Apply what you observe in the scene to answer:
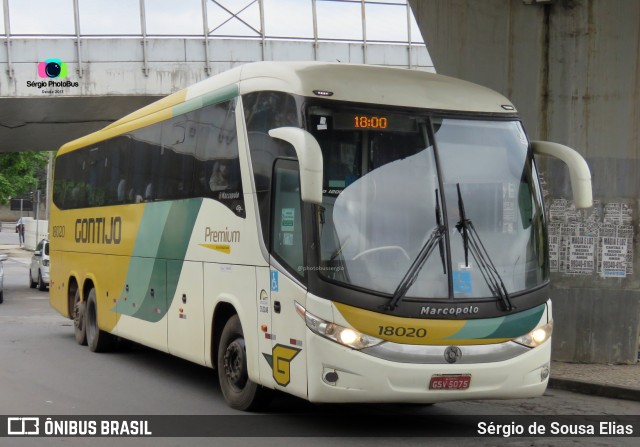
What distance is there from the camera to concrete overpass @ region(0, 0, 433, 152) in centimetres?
2586

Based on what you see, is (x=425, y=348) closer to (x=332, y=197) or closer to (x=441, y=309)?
(x=441, y=309)

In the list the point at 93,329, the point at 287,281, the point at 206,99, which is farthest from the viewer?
the point at 93,329

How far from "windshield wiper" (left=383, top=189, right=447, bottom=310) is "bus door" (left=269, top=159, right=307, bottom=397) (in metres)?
0.81

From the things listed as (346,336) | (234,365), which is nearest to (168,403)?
(234,365)

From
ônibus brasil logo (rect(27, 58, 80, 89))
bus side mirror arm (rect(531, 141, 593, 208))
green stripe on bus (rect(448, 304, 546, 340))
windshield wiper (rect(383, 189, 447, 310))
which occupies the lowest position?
green stripe on bus (rect(448, 304, 546, 340))

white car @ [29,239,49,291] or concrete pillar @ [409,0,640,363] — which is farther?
white car @ [29,239,49,291]

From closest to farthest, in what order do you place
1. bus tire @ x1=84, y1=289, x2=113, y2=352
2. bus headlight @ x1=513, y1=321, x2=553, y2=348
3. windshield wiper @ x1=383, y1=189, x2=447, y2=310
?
windshield wiper @ x1=383, y1=189, x2=447, y2=310
bus headlight @ x1=513, y1=321, x2=553, y2=348
bus tire @ x1=84, y1=289, x2=113, y2=352

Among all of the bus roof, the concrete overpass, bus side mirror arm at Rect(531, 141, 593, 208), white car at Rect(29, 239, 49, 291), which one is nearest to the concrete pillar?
bus side mirror arm at Rect(531, 141, 593, 208)

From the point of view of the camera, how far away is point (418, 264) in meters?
8.68

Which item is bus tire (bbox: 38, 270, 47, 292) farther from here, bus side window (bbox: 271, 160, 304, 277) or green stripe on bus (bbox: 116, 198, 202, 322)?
bus side window (bbox: 271, 160, 304, 277)

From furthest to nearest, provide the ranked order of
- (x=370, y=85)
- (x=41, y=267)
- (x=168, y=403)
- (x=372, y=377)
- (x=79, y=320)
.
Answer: (x=41, y=267), (x=79, y=320), (x=168, y=403), (x=370, y=85), (x=372, y=377)

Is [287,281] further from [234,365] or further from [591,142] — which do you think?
[591,142]

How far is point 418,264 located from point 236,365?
2585 mm

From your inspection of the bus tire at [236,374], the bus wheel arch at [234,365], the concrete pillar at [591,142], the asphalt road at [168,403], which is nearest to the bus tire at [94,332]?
the asphalt road at [168,403]
